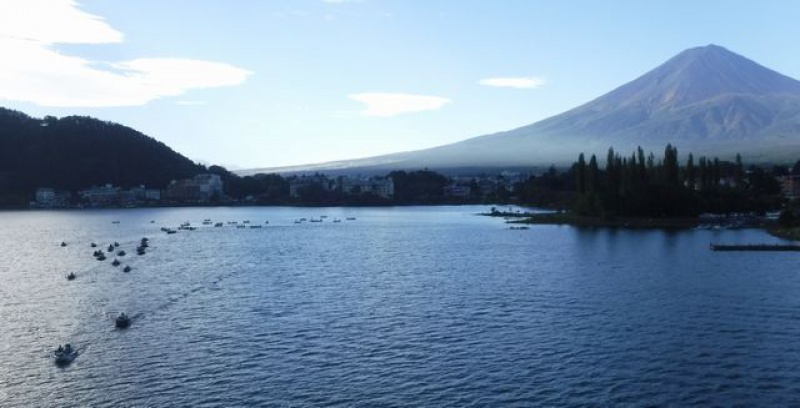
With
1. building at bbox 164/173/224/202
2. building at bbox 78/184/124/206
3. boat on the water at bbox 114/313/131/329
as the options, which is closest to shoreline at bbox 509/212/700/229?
boat on the water at bbox 114/313/131/329

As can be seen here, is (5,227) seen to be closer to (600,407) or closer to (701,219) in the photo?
(701,219)

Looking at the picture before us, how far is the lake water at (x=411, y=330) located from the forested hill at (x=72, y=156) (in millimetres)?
111367

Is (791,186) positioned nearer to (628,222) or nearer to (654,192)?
(654,192)

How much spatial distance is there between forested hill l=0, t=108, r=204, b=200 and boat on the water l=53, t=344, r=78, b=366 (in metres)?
136

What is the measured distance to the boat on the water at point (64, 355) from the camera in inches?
787

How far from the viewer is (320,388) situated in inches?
694

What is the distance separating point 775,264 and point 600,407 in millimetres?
27886

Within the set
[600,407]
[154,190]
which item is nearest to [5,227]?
[154,190]

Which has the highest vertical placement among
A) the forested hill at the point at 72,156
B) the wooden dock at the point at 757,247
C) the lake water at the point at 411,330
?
the forested hill at the point at 72,156

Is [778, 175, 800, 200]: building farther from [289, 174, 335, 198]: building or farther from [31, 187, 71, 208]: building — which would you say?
[31, 187, 71, 208]: building

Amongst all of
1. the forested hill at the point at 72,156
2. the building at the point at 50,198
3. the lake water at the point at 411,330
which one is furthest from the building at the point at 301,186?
the lake water at the point at 411,330

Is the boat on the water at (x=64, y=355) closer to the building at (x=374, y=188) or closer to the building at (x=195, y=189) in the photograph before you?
the building at (x=374, y=188)

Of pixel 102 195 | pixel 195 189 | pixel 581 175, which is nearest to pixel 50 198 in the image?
pixel 102 195

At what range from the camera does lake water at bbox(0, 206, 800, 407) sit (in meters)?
17.5
